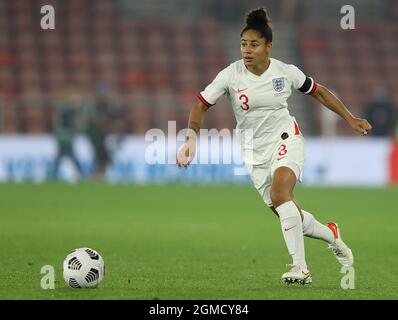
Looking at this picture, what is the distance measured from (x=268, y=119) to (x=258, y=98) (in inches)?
8.1

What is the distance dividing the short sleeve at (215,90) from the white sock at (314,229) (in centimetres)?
123

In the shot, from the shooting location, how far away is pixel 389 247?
12.0 m

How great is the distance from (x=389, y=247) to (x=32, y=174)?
1406 cm

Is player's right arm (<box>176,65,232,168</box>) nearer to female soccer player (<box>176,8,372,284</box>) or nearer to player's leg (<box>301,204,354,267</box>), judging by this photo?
female soccer player (<box>176,8,372,284</box>)

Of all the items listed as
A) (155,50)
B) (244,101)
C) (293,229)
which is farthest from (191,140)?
(155,50)

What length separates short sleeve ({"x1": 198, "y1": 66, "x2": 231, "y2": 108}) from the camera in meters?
8.67

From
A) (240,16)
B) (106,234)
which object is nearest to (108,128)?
(240,16)

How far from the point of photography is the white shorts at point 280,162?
8594 mm

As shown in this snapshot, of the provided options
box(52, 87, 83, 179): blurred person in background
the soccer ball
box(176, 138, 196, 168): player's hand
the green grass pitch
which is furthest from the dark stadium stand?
the soccer ball

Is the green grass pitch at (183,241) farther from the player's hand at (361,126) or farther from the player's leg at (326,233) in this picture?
the player's hand at (361,126)

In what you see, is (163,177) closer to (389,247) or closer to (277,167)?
(389,247)

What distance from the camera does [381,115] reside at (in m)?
27.4

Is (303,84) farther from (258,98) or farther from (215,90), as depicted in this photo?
(215,90)

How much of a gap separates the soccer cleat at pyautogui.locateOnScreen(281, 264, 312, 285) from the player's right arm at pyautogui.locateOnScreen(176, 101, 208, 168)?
1.22 meters
